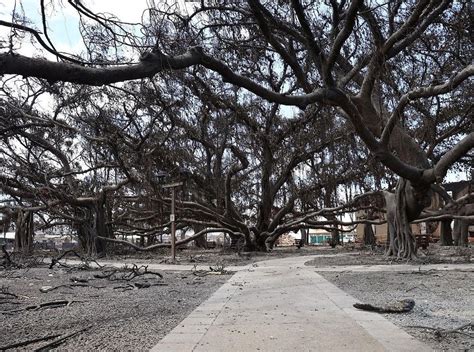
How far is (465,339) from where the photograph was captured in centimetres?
562

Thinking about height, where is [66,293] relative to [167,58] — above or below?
below

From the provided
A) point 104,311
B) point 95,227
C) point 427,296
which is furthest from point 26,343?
point 95,227

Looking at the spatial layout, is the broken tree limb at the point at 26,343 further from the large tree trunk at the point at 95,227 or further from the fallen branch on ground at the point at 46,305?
the large tree trunk at the point at 95,227

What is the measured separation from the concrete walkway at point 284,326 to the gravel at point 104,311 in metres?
0.43

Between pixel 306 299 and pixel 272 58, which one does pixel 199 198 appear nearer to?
pixel 272 58

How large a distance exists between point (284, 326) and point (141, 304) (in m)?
3.38

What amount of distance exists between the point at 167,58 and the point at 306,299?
492 centimetres

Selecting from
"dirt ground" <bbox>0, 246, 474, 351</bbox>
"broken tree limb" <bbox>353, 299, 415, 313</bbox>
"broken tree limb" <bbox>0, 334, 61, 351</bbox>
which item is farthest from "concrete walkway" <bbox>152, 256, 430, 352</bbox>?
"broken tree limb" <bbox>0, 334, 61, 351</bbox>

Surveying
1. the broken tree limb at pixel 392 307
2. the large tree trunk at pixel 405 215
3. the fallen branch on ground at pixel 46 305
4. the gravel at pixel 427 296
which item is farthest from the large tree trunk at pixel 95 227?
the broken tree limb at pixel 392 307

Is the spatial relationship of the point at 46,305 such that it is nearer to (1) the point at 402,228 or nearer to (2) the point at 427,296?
(2) the point at 427,296

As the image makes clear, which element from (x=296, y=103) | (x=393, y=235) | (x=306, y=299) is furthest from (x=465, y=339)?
(x=393, y=235)

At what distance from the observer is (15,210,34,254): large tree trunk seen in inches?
1106

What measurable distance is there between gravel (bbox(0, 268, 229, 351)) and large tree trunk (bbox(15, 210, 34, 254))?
50.6 ft

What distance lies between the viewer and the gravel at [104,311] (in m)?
5.95
